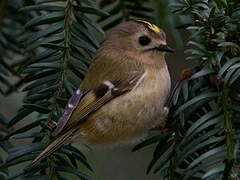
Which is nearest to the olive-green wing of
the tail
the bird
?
the bird

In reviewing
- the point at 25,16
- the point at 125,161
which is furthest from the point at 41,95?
the point at 125,161

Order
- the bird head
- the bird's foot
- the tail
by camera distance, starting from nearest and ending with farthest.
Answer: the tail < the bird's foot < the bird head

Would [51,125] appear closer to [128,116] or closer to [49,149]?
[49,149]

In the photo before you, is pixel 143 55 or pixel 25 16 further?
pixel 143 55

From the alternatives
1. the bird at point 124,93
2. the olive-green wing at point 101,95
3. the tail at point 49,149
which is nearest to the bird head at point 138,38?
the bird at point 124,93

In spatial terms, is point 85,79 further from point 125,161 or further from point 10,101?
point 125,161

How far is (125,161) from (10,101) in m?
0.85

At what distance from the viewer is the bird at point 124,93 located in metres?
1.44

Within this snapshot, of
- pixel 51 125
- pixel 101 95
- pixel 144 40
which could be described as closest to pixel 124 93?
pixel 101 95

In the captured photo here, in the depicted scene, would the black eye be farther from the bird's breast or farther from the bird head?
the bird's breast

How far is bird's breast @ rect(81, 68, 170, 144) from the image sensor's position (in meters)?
1.46

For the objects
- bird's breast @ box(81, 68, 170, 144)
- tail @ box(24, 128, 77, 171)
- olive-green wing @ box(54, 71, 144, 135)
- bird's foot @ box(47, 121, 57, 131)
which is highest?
bird's foot @ box(47, 121, 57, 131)

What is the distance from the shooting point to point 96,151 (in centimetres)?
176


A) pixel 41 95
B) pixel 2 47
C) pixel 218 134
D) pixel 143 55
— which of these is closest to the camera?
pixel 218 134
